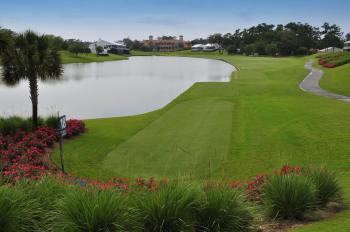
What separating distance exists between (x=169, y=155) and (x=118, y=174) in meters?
2.67

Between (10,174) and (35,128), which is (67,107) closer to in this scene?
(35,128)

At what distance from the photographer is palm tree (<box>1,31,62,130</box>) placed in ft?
66.4

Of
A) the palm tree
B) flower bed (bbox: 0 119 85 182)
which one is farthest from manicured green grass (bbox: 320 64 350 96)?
flower bed (bbox: 0 119 85 182)

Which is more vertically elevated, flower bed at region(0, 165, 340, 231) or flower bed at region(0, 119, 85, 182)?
flower bed at region(0, 165, 340, 231)

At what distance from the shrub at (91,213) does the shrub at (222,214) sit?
52.8 inches

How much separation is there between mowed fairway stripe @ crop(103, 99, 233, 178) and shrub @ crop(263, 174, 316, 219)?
6.20 ft

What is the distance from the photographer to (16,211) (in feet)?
21.8

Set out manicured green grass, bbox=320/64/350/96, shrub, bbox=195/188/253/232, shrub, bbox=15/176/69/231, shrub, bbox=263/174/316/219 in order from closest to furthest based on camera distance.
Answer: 1. shrub, bbox=15/176/69/231
2. shrub, bbox=195/188/253/232
3. shrub, bbox=263/174/316/219
4. manicured green grass, bbox=320/64/350/96

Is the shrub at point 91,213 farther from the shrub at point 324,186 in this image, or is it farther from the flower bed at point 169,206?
the shrub at point 324,186

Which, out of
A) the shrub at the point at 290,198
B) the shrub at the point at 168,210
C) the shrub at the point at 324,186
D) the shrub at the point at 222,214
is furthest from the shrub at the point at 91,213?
the shrub at the point at 324,186

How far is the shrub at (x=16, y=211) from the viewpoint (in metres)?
6.54

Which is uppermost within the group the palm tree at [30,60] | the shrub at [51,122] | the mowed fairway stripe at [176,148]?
the palm tree at [30,60]

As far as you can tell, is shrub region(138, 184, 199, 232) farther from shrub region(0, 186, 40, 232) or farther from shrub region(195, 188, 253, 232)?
shrub region(0, 186, 40, 232)

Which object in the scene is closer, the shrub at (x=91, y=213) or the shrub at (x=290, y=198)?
the shrub at (x=91, y=213)
